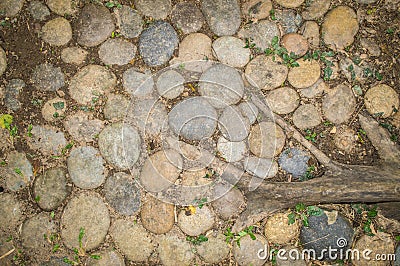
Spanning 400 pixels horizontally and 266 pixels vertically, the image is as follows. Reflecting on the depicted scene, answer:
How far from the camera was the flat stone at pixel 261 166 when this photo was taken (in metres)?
2.60

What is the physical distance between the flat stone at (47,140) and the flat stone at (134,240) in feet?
2.80

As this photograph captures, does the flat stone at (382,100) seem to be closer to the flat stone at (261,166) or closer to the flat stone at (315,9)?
the flat stone at (315,9)

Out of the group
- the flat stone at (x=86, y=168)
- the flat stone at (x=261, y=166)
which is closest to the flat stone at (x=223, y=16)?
the flat stone at (x=261, y=166)

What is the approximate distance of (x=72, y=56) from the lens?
2666mm

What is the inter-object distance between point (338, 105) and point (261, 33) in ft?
3.06

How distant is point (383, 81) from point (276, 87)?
3.12 feet

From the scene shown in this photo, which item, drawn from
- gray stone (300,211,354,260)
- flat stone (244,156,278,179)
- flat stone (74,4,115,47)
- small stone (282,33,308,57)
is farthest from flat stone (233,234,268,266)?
flat stone (74,4,115,47)

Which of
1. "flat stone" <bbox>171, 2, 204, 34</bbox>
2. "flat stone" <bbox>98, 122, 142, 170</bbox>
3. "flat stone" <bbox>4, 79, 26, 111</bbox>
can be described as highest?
"flat stone" <bbox>171, 2, 204, 34</bbox>

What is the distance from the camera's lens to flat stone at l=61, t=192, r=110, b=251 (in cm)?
260

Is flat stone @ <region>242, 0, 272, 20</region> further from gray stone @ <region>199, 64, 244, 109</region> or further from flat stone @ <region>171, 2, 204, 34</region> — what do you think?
gray stone @ <region>199, 64, 244, 109</region>

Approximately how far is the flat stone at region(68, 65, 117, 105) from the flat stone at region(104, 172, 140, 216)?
2.40 ft

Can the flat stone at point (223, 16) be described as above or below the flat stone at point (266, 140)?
above

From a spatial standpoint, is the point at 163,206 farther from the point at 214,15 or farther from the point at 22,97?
the point at 214,15

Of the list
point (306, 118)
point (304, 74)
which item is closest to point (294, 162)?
point (306, 118)
